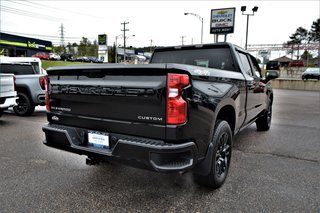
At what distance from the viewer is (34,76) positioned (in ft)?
24.7

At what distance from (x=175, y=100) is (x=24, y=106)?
6.98 m

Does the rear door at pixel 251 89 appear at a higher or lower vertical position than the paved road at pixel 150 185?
higher

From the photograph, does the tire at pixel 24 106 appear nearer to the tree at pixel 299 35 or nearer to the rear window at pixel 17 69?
the rear window at pixel 17 69

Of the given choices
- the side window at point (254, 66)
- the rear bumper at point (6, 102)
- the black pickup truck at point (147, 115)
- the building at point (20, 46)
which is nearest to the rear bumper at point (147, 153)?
the black pickup truck at point (147, 115)

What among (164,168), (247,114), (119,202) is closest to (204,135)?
(164,168)

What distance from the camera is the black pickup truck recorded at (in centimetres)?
220

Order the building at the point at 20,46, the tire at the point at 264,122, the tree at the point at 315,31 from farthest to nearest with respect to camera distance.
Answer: the tree at the point at 315,31 < the building at the point at 20,46 < the tire at the point at 264,122

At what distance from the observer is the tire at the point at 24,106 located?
753 cm

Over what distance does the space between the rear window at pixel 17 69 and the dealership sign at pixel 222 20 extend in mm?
20714

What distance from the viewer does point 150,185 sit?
3078mm

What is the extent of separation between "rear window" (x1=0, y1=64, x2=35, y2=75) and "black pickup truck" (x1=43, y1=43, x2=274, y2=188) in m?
6.05

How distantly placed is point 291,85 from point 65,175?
22506 millimetres

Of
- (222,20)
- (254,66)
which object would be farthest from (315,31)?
(254,66)

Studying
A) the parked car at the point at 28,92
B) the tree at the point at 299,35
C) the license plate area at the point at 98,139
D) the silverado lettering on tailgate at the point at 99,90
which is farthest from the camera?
the tree at the point at 299,35
